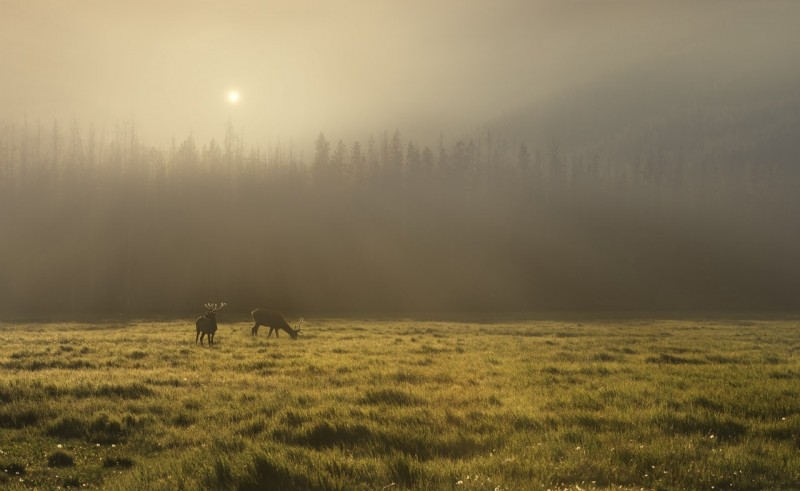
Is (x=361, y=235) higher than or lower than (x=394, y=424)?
higher

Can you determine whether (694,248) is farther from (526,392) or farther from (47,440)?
(47,440)

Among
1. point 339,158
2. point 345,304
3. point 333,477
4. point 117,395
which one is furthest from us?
point 339,158

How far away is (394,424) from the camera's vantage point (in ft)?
37.2

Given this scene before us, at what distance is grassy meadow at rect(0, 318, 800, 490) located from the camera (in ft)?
27.7

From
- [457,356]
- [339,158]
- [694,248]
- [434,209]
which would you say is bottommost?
[457,356]

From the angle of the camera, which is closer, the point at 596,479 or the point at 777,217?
the point at 596,479

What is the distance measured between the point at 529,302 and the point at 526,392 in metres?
91.5

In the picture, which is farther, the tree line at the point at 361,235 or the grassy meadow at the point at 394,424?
the tree line at the point at 361,235

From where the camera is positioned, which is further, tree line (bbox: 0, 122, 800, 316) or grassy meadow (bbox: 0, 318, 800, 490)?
tree line (bbox: 0, 122, 800, 316)

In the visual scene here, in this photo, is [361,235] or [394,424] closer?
[394,424]

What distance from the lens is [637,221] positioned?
16825 cm

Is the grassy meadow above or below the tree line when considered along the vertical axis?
below

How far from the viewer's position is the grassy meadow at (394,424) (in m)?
8.45

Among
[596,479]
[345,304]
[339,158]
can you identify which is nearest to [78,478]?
[596,479]
